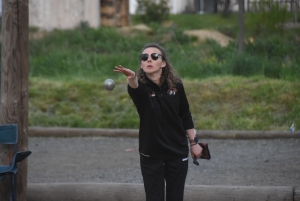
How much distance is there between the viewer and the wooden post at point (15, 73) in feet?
21.0

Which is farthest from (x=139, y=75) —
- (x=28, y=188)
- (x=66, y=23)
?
(x=66, y=23)

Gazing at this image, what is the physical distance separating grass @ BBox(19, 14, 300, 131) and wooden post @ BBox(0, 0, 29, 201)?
222 inches

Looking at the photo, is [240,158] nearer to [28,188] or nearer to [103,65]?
[28,188]

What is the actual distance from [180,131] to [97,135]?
653 centimetres

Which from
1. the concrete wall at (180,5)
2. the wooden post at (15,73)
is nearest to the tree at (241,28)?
the wooden post at (15,73)

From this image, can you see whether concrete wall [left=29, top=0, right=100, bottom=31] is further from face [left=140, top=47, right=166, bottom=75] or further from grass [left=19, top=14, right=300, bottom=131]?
face [left=140, top=47, right=166, bottom=75]

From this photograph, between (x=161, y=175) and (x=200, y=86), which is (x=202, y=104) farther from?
(x=161, y=175)

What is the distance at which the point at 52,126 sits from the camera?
1223 centimetres

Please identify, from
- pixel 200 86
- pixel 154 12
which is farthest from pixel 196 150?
pixel 154 12

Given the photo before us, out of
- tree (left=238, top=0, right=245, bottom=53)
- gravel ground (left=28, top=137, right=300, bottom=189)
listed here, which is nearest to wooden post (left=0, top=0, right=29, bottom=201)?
gravel ground (left=28, top=137, right=300, bottom=189)

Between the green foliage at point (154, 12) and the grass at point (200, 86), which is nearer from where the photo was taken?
the grass at point (200, 86)

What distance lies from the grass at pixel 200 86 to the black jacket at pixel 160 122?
6.67 m

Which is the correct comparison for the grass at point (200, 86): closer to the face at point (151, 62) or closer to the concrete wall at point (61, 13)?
the concrete wall at point (61, 13)

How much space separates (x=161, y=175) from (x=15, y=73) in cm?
207
